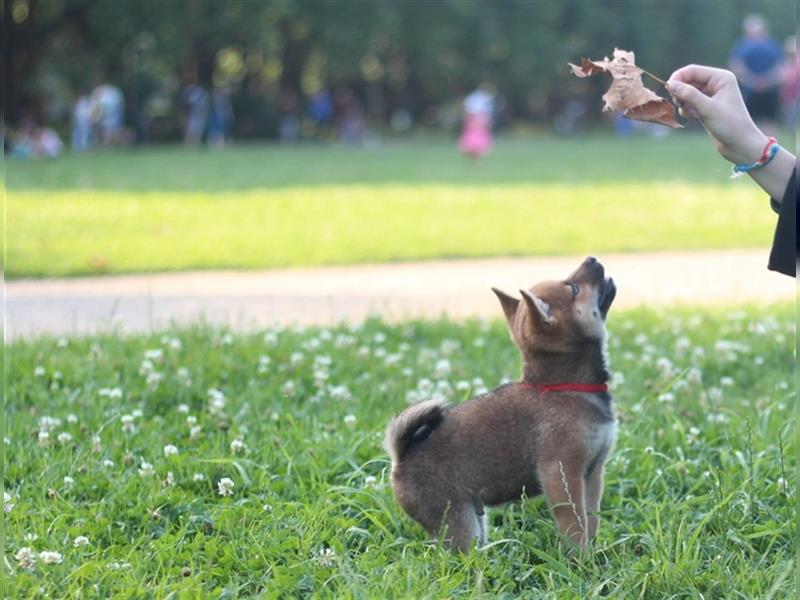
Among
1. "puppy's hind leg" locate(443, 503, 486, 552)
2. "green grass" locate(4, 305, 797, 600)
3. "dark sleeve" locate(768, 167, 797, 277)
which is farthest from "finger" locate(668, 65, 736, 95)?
"puppy's hind leg" locate(443, 503, 486, 552)

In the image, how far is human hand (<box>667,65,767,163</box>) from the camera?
354 centimetres

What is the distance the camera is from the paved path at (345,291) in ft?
27.4

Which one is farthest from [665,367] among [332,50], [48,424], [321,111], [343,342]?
[321,111]

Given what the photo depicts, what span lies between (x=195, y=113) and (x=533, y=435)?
34.1m

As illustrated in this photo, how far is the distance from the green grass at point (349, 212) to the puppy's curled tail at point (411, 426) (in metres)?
6.83

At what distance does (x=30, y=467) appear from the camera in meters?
4.82

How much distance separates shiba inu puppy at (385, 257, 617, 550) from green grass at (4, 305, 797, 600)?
0.15m

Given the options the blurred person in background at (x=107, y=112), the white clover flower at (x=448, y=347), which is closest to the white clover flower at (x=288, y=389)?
the white clover flower at (x=448, y=347)

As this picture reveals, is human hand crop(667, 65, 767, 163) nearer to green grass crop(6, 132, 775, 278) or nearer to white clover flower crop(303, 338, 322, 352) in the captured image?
white clover flower crop(303, 338, 322, 352)

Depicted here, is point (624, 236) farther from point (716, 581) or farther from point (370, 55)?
point (370, 55)

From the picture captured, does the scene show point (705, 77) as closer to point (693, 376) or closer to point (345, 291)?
point (693, 376)

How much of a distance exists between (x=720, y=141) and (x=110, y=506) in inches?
100.0

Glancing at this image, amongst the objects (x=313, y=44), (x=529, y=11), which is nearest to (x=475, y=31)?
(x=529, y=11)

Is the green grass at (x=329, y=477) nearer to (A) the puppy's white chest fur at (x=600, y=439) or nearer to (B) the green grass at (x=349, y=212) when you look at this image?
(A) the puppy's white chest fur at (x=600, y=439)
